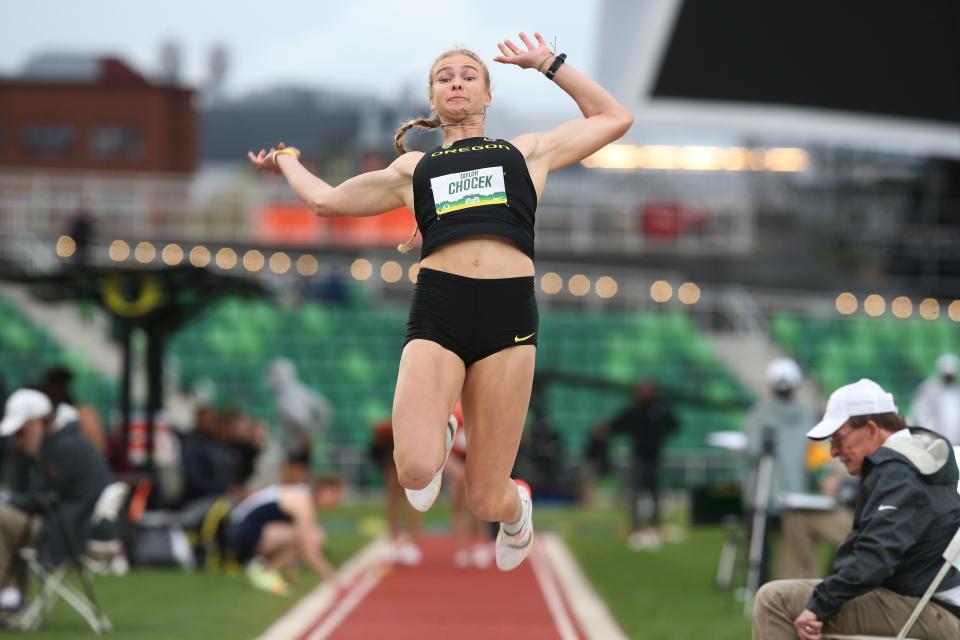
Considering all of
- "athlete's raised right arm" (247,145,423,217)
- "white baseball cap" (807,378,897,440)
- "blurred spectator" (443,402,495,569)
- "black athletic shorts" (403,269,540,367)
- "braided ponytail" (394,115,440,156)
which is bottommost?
"blurred spectator" (443,402,495,569)

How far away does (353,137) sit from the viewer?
45.8m

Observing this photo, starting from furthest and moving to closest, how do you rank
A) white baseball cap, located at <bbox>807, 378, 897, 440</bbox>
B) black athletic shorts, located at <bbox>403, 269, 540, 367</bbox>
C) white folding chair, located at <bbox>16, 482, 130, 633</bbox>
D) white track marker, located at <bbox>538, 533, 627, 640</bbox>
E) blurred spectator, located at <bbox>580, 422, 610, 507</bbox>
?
1. blurred spectator, located at <bbox>580, 422, 610, 507</bbox>
2. white track marker, located at <bbox>538, 533, 627, 640</bbox>
3. white folding chair, located at <bbox>16, 482, 130, 633</bbox>
4. white baseball cap, located at <bbox>807, 378, 897, 440</bbox>
5. black athletic shorts, located at <bbox>403, 269, 540, 367</bbox>

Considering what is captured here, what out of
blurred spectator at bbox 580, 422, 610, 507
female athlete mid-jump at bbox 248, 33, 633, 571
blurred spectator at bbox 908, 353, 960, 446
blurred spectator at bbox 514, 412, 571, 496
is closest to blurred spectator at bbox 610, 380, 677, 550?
blurred spectator at bbox 514, 412, 571, 496

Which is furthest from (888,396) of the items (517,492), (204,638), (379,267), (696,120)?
(379,267)

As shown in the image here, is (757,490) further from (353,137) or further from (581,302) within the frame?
(353,137)

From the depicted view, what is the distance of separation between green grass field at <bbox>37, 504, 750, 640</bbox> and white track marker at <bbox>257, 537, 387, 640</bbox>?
119 mm

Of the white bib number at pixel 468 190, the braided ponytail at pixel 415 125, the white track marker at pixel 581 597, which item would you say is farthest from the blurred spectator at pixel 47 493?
the white bib number at pixel 468 190

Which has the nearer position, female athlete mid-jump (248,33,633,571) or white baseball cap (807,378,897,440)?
female athlete mid-jump (248,33,633,571)

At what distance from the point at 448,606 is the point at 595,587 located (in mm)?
1785

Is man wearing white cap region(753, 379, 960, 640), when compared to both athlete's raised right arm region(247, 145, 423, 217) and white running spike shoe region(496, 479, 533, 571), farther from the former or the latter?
athlete's raised right arm region(247, 145, 423, 217)

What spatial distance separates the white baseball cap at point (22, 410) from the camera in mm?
9996

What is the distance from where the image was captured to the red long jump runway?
32.8 ft

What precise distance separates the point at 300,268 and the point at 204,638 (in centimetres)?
2167

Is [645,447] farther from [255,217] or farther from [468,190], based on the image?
[255,217]
